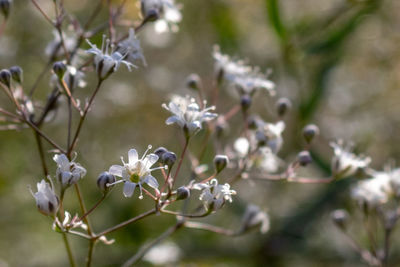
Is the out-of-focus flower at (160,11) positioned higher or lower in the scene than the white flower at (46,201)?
higher

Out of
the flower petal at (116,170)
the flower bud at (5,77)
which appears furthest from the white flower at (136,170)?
the flower bud at (5,77)

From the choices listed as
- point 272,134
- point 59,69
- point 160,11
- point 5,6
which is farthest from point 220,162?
point 5,6

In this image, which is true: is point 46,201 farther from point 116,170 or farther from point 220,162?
point 220,162

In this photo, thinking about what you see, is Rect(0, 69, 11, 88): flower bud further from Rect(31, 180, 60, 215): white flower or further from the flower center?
the flower center

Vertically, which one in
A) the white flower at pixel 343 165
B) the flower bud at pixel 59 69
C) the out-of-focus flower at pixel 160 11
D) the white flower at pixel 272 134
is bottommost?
the white flower at pixel 343 165

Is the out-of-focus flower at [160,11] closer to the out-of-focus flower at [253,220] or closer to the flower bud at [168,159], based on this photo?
the flower bud at [168,159]

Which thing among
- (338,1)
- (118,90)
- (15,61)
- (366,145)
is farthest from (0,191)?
(338,1)

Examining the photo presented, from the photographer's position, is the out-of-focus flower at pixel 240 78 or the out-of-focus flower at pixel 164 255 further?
the out-of-focus flower at pixel 164 255

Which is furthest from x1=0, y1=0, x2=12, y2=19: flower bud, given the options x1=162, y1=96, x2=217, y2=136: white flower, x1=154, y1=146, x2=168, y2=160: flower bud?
x1=154, y1=146, x2=168, y2=160: flower bud
